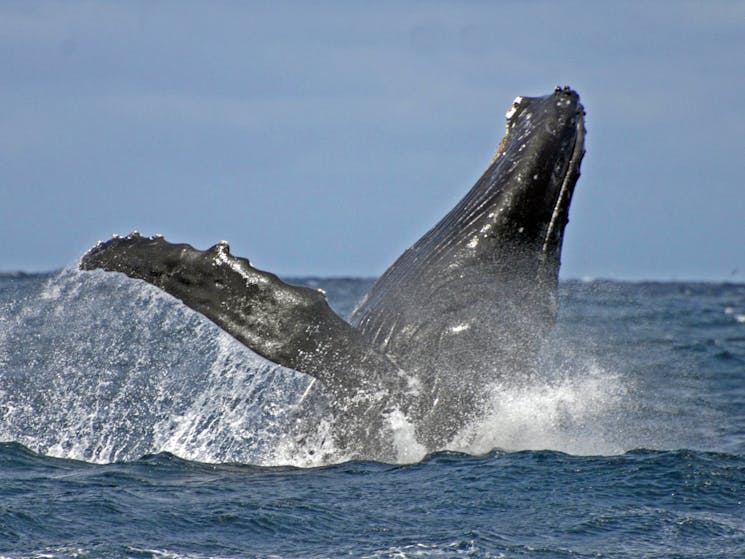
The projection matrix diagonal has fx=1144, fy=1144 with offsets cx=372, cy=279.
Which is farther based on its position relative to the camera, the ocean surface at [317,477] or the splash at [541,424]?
the splash at [541,424]

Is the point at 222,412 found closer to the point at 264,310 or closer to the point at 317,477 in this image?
the point at 317,477

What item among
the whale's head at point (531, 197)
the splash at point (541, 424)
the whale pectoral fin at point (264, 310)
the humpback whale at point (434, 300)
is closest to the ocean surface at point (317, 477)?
the splash at point (541, 424)

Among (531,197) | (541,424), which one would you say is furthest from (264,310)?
(541,424)

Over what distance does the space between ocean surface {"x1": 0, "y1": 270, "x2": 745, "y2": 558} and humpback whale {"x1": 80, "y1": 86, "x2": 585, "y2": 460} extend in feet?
0.84

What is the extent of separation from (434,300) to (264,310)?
162 cm

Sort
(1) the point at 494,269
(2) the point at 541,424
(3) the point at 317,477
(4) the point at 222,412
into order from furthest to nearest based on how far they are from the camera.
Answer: (4) the point at 222,412, (2) the point at 541,424, (1) the point at 494,269, (3) the point at 317,477

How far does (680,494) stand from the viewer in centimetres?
795

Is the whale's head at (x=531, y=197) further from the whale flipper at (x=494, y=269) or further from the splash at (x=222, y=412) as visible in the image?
the splash at (x=222, y=412)

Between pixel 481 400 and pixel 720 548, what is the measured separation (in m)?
2.35

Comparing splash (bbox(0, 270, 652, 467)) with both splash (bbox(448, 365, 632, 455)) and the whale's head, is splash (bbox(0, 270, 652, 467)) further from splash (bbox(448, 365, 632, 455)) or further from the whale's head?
the whale's head

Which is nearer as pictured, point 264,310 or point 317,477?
point 264,310

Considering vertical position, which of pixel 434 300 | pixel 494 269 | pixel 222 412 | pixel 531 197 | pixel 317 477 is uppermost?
pixel 531 197

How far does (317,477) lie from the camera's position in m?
8.09

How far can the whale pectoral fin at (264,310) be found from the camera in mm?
7871
